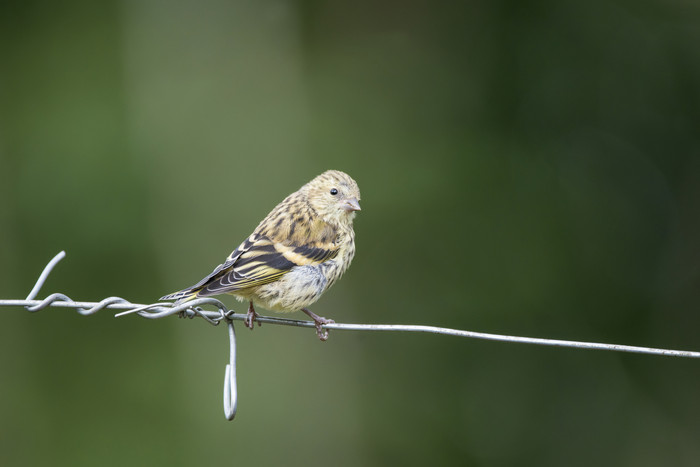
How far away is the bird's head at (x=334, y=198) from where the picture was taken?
4152 mm

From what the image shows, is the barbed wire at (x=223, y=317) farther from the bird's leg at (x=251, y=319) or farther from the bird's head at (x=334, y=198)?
the bird's head at (x=334, y=198)

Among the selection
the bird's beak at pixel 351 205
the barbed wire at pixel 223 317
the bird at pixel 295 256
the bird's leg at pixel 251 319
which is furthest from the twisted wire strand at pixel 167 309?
the bird's beak at pixel 351 205

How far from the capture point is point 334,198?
13.7 ft

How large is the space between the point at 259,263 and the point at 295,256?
0.71 ft

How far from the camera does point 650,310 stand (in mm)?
6754

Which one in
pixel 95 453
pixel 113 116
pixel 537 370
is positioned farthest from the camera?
pixel 113 116

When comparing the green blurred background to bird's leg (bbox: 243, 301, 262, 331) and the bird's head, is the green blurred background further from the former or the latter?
bird's leg (bbox: 243, 301, 262, 331)

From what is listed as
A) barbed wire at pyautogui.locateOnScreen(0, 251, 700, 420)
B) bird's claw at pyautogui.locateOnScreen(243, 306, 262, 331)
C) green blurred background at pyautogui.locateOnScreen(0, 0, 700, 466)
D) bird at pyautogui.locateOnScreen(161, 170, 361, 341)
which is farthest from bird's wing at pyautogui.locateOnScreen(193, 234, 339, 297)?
green blurred background at pyautogui.locateOnScreen(0, 0, 700, 466)

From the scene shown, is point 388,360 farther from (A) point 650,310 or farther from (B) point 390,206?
(A) point 650,310

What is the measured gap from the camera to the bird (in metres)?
3.57

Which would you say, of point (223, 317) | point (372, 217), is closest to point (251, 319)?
point (223, 317)

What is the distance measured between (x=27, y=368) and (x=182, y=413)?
1575mm

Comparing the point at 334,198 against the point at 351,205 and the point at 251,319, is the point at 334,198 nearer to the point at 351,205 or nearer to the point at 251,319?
the point at 351,205

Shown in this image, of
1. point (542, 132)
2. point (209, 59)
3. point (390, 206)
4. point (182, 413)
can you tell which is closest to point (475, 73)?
point (542, 132)
